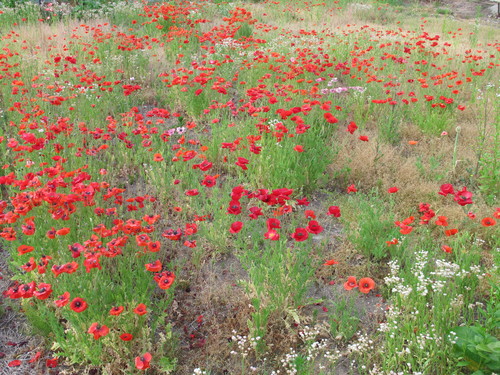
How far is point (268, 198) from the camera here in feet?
8.29

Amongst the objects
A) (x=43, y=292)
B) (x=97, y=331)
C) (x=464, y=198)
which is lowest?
(x=97, y=331)

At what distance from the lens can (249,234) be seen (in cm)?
341

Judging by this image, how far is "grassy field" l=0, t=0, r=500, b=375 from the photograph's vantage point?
2.38 m

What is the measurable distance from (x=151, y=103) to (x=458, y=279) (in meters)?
4.51

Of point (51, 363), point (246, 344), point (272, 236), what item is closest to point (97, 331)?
point (51, 363)

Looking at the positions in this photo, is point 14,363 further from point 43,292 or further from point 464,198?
point 464,198

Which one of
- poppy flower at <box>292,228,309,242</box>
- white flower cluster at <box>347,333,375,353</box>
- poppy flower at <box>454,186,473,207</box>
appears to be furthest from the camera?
poppy flower at <box>454,186,473,207</box>

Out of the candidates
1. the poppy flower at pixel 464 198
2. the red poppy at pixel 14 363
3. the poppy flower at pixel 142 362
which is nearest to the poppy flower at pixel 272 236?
the poppy flower at pixel 142 362

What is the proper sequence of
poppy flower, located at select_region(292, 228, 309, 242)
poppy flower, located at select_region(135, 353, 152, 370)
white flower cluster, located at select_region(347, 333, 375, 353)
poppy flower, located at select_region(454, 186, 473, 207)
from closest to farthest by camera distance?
poppy flower, located at select_region(135, 353, 152, 370) → white flower cluster, located at select_region(347, 333, 375, 353) → poppy flower, located at select_region(292, 228, 309, 242) → poppy flower, located at select_region(454, 186, 473, 207)

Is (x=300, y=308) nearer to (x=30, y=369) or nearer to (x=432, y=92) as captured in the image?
(x=30, y=369)

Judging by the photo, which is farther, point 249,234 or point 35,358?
point 249,234

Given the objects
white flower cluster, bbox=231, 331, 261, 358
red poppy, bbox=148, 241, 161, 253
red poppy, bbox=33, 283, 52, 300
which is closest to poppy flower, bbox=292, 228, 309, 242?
white flower cluster, bbox=231, 331, 261, 358

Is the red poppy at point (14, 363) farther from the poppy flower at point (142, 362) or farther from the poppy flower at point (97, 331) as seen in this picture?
the poppy flower at point (142, 362)

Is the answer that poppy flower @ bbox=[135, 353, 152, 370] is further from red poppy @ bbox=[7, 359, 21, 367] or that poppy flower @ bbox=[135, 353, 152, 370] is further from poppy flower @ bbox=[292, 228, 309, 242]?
poppy flower @ bbox=[292, 228, 309, 242]
